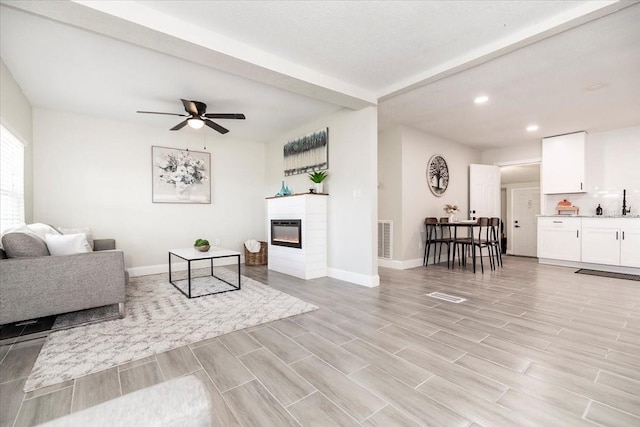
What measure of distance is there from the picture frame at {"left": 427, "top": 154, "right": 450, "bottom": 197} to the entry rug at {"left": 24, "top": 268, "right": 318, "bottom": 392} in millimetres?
3865

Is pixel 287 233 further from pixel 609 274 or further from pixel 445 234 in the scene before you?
pixel 609 274

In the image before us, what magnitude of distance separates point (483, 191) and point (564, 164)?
148cm

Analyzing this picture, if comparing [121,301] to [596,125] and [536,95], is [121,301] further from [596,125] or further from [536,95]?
[596,125]

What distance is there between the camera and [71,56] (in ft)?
9.49

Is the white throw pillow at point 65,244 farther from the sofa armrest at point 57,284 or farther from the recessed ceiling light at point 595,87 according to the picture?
the recessed ceiling light at point 595,87

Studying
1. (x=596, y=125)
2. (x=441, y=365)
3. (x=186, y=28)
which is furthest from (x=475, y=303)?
(x=596, y=125)

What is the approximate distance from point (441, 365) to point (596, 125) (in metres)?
5.75

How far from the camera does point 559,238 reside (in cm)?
561

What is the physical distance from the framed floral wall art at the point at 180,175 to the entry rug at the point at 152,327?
1923mm

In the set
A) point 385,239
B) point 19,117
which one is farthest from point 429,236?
point 19,117

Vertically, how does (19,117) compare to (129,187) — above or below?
→ above

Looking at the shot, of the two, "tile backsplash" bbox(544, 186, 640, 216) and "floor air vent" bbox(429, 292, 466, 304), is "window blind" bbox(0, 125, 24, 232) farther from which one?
"tile backsplash" bbox(544, 186, 640, 216)

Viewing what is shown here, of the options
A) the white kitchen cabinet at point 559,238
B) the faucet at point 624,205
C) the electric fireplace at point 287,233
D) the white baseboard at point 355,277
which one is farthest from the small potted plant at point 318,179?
the faucet at point 624,205

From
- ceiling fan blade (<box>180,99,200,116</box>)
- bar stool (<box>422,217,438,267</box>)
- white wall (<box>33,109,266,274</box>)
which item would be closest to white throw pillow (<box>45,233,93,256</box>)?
ceiling fan blade (<box>180,99,200,116</box>)
